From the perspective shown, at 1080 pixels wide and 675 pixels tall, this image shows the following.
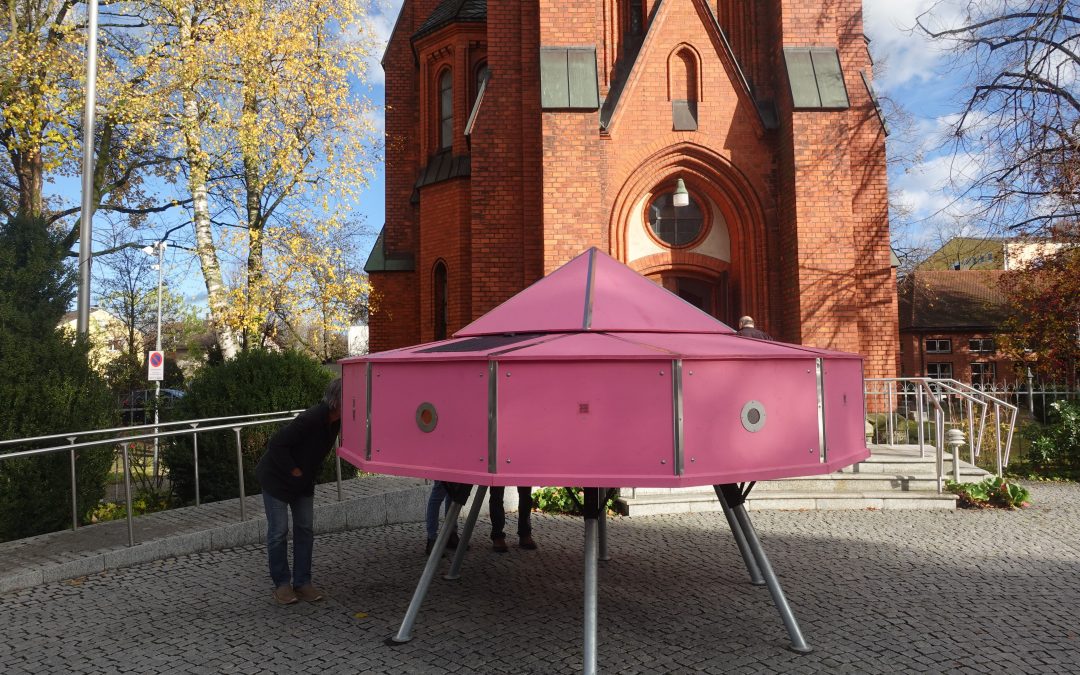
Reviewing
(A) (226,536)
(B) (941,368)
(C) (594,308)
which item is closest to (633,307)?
(C) (594,308)

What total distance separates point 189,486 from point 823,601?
6803mm

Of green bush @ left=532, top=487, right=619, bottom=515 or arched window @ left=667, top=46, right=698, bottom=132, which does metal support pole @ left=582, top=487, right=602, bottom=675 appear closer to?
green bush @ left=532, top=487, right=619, bottom=515

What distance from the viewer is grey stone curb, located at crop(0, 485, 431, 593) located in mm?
5186

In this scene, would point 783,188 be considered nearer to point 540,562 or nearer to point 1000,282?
point 540,562

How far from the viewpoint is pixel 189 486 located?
8117 millimetres

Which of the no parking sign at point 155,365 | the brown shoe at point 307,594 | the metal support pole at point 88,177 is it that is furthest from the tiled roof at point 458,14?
the brown shoe at point 307,594

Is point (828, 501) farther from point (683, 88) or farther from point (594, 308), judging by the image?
point (683, 88)

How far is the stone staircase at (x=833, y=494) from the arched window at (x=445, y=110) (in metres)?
10.2

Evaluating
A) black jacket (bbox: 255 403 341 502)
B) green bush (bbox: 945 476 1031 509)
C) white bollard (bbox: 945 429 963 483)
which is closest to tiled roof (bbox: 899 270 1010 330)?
white bollard (bbox: 945 429 963 483)

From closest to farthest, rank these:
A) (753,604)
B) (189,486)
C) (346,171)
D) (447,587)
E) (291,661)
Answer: (291,661), (753,604), (447,587), (189,486), (346,171)

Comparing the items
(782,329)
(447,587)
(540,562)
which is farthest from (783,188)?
(447,587)

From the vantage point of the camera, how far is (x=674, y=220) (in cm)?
1291

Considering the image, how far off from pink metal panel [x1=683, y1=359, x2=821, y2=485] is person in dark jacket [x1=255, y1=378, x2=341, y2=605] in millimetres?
2557

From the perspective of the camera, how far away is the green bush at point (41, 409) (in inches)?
247
